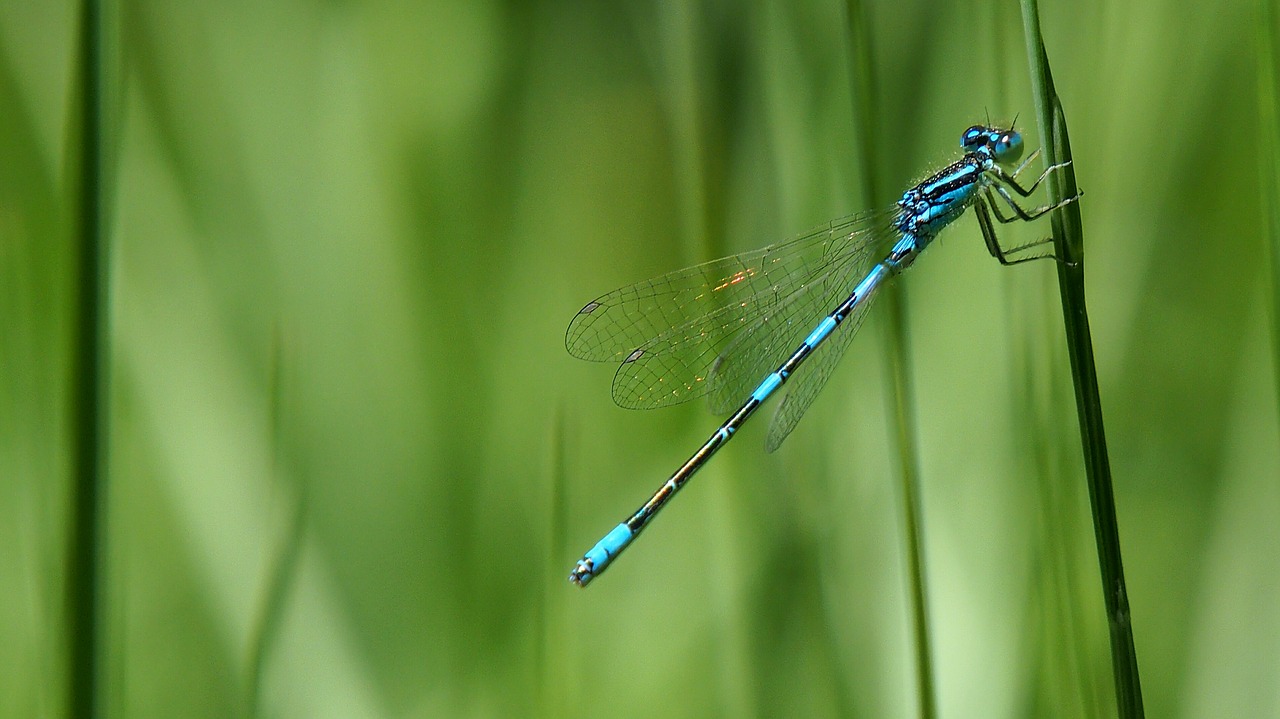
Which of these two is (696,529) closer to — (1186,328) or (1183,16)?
(1186,328)

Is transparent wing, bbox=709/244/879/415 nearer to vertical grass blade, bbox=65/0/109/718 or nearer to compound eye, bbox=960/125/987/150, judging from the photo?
compound eye, bbox=960/125/987/150

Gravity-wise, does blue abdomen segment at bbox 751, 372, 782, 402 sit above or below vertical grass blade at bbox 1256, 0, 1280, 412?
below

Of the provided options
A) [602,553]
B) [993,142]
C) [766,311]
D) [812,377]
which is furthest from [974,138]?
[602,553]

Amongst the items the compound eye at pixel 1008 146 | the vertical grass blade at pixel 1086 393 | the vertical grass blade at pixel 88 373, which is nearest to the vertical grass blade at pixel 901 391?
the vertical grass blade at pixel 1086 393

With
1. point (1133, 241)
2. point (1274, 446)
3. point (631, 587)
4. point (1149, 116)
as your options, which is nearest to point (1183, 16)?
point (1149, 116)

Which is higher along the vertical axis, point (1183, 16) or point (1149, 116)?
point (1183, 16)

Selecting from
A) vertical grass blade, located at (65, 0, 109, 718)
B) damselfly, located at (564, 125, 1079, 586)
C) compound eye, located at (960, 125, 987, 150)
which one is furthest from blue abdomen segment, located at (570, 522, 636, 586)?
compound eye, located at (960, 125, 987, 150)
